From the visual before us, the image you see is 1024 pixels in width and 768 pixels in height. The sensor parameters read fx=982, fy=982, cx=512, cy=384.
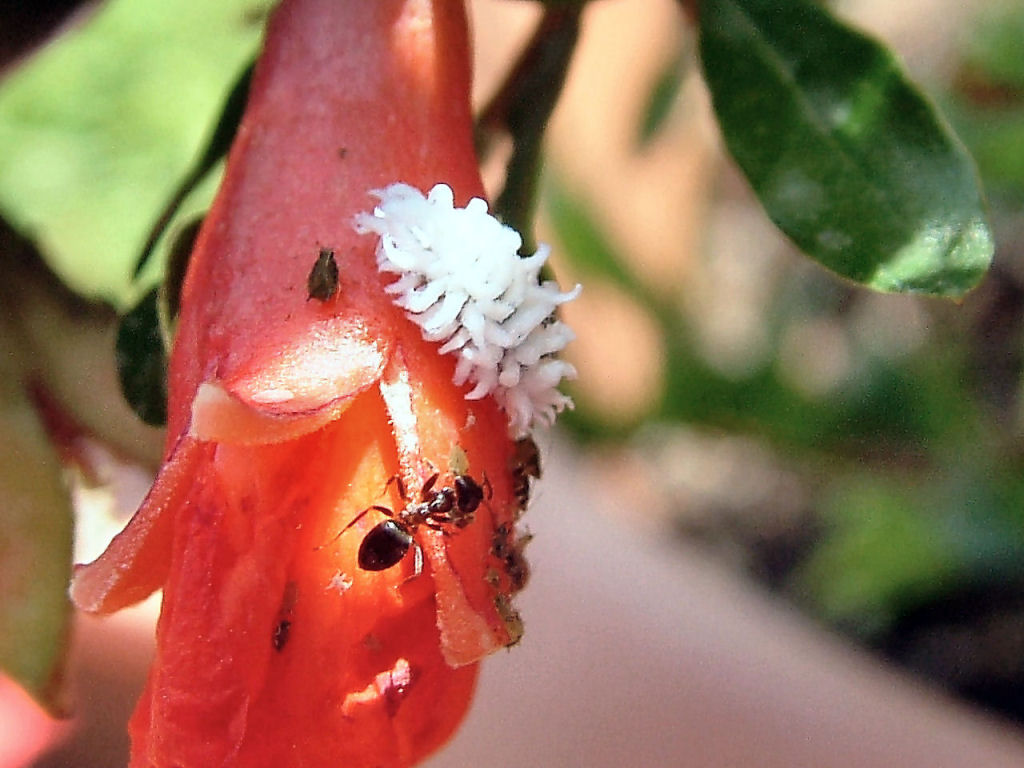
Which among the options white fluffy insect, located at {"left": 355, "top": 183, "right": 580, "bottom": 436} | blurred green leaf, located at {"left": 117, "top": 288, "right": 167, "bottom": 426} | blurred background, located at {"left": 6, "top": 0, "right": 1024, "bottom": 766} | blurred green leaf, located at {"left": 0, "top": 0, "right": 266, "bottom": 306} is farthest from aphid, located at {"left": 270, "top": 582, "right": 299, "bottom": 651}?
blurred background, located at {"left": 6, "top": 0, "right": 1024, "bottom": 766}

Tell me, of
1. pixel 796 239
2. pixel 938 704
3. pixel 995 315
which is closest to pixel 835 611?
pixel 938 704

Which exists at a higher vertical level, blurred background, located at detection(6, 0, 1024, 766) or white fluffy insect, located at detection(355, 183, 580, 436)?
white fluffy insect, located at detection(355, 183, 580, 436)

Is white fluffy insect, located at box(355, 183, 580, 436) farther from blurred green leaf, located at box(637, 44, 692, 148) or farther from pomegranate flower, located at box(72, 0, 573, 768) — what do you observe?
blurred green leaf, located at box(637, 44, 692, 148)

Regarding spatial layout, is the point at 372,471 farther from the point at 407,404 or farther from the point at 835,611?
the point at 835,611

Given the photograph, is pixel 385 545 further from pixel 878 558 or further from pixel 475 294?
pixel 878 558

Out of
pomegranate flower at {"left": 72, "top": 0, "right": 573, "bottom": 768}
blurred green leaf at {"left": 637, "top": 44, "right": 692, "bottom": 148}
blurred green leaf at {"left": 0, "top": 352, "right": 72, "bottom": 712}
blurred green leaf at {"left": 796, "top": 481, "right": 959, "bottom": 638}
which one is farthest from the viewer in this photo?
blurred green leaf at {"left": 637, "top": 44, "right": 692, "bottom": 148}

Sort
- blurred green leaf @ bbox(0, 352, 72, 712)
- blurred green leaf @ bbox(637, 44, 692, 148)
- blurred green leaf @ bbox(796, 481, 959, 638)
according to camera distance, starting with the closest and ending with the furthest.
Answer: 1. blurred green leaf @ bbox(0, 352, 72, 712)
2. blurred green leaf @ bbox(796, 481, 959, 638)
3. blurred green leaf @ bbox(637, 44, 692, 148)

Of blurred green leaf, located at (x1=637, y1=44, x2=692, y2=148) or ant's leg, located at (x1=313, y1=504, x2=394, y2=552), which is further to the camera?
blurred green leaf, located at (x1=637, y1=44, x2=692, y2=148)

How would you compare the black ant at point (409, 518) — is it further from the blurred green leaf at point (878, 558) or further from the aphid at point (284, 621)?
the blurred green leaf at point (878, 558)

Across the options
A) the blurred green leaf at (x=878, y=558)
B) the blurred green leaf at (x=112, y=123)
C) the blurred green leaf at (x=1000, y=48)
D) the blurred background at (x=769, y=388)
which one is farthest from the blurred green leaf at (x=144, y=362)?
the blurred green leaf at (x=1000, y=48)
